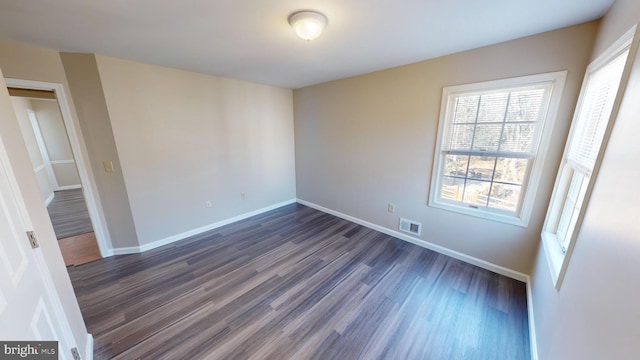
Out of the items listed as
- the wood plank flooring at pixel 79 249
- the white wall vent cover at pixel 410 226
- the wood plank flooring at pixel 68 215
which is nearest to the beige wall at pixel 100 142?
the wood plank flooring at pixel 79 249

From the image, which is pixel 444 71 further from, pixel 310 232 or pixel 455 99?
pixel 310 232

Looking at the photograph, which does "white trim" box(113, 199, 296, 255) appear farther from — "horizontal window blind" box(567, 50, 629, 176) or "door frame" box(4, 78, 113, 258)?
"horizontal window blind" box(567, 50, 629, 176)

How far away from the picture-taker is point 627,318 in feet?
2.11

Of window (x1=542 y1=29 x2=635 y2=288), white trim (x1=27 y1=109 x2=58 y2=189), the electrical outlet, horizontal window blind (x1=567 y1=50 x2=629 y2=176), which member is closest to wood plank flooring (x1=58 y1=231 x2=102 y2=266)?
the electrical outlet

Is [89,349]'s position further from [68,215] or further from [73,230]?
[68,215]

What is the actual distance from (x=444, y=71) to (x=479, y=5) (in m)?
0.98

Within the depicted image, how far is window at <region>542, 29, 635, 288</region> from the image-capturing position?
117cm

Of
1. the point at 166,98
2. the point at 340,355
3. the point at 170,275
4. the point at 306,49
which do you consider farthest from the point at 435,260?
the point at 166,98

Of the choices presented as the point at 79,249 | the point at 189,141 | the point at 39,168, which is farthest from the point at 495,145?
the point at 39,168

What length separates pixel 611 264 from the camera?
0.79 metres

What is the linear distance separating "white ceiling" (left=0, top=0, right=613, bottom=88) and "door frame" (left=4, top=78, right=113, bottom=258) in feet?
1.30

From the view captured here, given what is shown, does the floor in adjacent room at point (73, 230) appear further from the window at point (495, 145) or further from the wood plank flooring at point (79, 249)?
the window at point (495, 145)

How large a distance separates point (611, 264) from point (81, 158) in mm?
4188

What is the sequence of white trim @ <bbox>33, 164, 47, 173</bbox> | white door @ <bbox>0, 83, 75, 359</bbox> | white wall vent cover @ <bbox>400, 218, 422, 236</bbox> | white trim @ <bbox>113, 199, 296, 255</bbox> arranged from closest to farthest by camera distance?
1. white door @ <bbox>0, 83, 75, 359</bbox>
2. white trim @ <bbox>113, 199, 296, 255</bbox>
3. white wall vent cover @ <bbox>400, 218, 422, 236</bbox>
4. white trim @ <bbox>33, 164, 47, 173</bbox>
